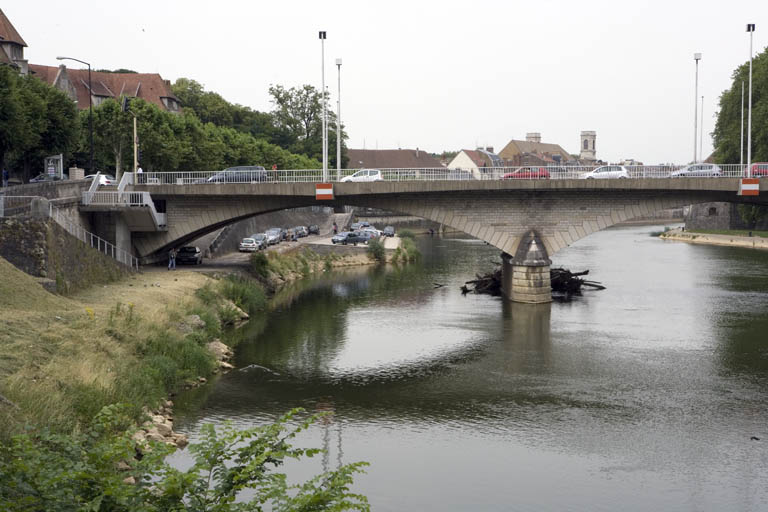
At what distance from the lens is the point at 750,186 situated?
4453cm

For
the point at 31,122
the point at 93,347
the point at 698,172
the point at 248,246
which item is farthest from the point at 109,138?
the point at 698,172

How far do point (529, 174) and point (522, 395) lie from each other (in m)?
21.9

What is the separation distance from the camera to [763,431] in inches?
964

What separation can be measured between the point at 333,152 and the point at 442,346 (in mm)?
77612

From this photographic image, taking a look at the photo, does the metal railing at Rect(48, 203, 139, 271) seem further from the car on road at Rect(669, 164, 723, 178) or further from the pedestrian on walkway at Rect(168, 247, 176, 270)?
the car on road at Rect(669, 164, 723, 178)

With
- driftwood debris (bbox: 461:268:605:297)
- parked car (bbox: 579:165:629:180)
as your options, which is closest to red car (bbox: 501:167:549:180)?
parked car (bbox: 579:165:629:180)

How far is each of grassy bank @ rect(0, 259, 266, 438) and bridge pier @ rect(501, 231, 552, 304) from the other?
17.4m

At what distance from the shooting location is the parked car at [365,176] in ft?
162

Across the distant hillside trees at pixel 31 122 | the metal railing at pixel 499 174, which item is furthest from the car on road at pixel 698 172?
the distant hillside trees at pixel 31 122

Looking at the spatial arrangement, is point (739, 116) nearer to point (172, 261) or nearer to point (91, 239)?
point (172, 261)

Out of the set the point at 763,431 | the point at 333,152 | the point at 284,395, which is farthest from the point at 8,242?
the point at 333,152

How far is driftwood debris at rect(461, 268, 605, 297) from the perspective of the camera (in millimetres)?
52562

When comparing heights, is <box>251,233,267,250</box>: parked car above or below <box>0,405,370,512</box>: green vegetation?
above

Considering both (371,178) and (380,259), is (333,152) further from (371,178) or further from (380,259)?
(371,178)
